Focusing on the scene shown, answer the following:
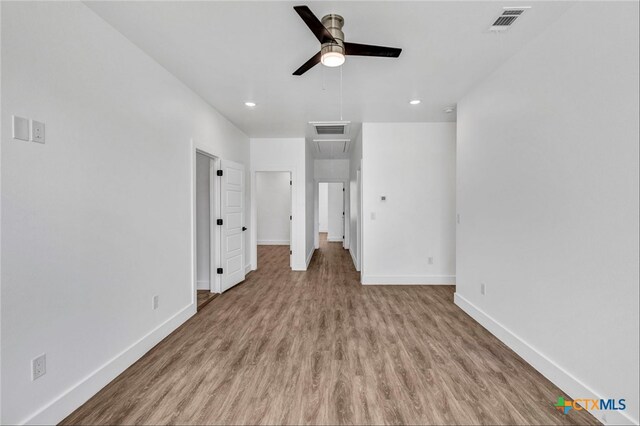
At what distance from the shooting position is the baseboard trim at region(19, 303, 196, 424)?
5.16ft

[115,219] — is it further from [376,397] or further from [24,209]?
[376,397]

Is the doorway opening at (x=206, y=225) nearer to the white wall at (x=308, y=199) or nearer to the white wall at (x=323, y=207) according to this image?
the white wall at (x=308, y=199)

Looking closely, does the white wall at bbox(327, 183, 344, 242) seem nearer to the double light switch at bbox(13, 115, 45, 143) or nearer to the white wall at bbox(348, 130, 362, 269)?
the white wall at bbox(348, 130, 362, 269)

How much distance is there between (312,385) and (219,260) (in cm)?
262

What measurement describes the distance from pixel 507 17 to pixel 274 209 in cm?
787

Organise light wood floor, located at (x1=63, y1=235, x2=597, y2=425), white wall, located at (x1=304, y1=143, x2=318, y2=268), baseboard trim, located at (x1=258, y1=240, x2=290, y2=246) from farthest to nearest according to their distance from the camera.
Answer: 1. baseboard trim, located at (x1=258, y1=240, x2=290, y2=246)
2. white wall, located at (x1=304, y1=143, x2=318, y2=268)
3. light wood floor, located at (x1=63, y1=235, x2=597, y2=425)

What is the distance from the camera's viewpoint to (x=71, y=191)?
1.74 m

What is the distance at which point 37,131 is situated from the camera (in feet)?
5.07

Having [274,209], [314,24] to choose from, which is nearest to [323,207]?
[274,209]

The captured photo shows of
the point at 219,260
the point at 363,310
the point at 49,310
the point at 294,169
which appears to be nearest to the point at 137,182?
the point at 49,310

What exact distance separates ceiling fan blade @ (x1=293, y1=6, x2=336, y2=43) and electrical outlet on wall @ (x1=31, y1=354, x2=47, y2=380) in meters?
2.41

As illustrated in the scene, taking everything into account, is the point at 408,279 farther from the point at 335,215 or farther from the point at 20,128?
the point at 335,215

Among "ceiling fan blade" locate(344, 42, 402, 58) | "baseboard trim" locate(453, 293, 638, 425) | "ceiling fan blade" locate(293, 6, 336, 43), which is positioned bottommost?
"baseboard trim" locate(453, 293, 638, 425)

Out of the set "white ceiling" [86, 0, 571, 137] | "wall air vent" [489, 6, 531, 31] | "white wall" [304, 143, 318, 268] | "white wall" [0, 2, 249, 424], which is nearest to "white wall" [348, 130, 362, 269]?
"white wall" [304, 143, 318, 268]
